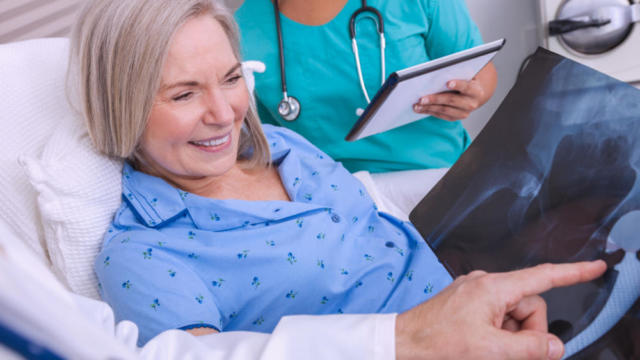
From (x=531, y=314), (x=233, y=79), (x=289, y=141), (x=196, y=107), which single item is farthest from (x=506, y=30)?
(x=531, y=314)

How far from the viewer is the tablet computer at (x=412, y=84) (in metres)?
1.02

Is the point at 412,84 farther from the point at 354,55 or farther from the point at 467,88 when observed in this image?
the point at 354,55

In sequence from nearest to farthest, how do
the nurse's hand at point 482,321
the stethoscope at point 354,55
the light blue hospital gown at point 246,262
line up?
1. the nurse's hand at point 482,321
2. the light blue hospital gown at point 246,262
3. the stethoscope at point 354,55

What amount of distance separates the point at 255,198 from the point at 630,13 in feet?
4.20

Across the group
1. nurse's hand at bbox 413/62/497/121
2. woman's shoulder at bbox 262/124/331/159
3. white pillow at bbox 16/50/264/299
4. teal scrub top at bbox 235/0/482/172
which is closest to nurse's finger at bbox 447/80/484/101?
nurse's hand at bbox 413/62/497/121

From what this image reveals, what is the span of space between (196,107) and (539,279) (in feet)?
1.95

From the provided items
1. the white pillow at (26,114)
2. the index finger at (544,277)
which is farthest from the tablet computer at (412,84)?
the white pillow at (26,114)

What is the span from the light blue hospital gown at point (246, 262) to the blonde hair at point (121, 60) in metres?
0.12

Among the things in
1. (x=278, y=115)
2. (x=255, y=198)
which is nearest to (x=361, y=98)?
(x=278, y=115)

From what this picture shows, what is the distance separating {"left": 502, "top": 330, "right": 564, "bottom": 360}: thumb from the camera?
53cm

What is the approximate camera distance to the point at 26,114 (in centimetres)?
100

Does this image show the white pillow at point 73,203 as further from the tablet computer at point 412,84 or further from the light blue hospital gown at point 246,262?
the tablet computer at point 412,84

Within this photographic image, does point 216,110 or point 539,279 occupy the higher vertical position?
point 216,110

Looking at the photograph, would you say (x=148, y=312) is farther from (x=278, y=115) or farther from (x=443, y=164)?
(x=443, y=164)
